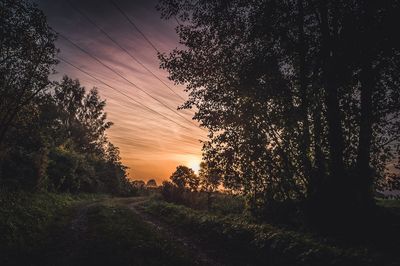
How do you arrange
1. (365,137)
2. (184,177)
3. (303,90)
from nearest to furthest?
(365,137), (303,90), (184,177)

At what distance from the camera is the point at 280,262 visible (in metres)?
9.70

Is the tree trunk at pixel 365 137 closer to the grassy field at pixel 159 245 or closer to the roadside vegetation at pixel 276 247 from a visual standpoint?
the roadside vegetation at pixel 276 247

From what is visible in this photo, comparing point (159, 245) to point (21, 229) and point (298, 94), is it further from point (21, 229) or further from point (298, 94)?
point (298, 94)

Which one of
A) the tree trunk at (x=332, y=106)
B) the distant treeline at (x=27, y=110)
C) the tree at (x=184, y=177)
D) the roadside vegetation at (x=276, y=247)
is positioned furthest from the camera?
the tree at (x=184, y=177)

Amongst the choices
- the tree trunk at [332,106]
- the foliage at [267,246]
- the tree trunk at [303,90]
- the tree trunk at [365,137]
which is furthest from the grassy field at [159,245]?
the tree trunk at [303,90]

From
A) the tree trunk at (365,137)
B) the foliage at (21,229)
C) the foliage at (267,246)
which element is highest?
the tree trunk at (365,137)

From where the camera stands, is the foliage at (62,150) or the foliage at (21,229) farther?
the foliage at (62,150)

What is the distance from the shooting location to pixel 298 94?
13.6 metres

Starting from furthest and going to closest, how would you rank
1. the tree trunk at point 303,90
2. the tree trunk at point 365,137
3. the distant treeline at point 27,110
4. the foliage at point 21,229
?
the distant treeline at point 27,110, the tree trunk at point 303,90, the tree trunk at point 365,137, the foliage at point 21,229

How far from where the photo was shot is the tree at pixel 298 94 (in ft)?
36.9

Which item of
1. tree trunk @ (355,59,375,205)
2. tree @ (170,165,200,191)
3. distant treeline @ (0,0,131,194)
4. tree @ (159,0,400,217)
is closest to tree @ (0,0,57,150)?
distant treeline @ (0,0,131,194)

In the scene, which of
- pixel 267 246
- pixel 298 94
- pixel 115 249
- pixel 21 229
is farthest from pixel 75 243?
pixel 298 94

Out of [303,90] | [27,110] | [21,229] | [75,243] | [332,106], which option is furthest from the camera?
[27,110]

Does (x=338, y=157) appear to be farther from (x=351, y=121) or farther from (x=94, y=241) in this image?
(x=94, y=241)
